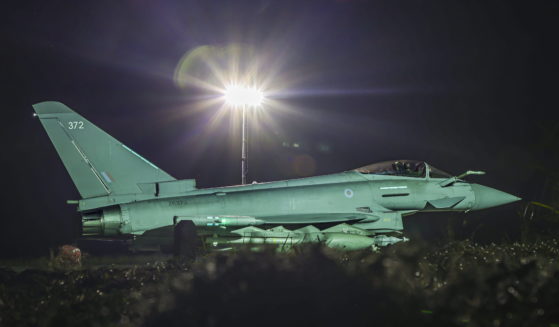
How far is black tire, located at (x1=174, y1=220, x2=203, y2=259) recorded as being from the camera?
10383mm

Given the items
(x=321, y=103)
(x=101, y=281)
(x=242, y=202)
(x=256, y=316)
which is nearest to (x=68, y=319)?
(x=256, y=316)

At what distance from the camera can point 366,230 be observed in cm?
1283

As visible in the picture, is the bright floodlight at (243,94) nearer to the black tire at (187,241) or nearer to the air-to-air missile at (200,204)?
the air-to-air missile at (200,204)

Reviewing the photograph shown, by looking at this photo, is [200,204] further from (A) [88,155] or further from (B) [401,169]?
(B) [401,169]

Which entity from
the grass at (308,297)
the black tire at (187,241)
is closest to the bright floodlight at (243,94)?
the black tire at (187,241)

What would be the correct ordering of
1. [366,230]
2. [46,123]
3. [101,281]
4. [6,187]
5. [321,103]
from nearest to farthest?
[101,281]
[46,123]
[366,230]
[6,187]
[321,103]

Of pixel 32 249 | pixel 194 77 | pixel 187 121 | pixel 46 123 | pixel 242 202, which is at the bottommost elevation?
pixel 32 249

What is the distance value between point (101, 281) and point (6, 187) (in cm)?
1937

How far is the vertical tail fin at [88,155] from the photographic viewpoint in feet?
37.9

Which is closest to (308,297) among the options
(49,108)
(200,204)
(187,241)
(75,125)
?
(187,241)

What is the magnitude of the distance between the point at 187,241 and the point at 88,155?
3032 millimetres

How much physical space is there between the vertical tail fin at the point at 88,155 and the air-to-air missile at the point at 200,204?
0.02 metres

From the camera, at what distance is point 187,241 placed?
34.8 ft

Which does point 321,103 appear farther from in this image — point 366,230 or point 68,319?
point 68,319
